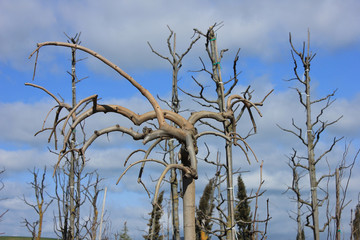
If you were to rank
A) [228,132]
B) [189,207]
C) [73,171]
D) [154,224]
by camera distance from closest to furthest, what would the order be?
[189,207] → [228,132] → [73,171] → [154,224]

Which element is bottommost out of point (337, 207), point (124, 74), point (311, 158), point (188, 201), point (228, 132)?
point (337, 207)

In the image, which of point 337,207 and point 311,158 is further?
point 311,158

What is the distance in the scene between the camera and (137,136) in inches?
137

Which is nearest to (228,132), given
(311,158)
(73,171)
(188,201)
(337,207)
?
(188,201)

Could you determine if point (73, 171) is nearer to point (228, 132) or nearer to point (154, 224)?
point (154, 224)

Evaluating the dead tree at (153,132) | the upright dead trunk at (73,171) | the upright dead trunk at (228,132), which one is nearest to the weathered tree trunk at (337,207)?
the dead tree at (153,132)

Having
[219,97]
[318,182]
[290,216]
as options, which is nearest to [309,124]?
[318,182]

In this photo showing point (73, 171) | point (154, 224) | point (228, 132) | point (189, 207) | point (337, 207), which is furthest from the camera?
point (154, 224)

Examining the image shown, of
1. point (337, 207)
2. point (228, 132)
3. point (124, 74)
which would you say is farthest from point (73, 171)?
point (337, 207)

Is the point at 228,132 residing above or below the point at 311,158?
below

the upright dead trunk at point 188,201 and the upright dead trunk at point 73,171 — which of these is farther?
the upright dead trunk at point 73,171

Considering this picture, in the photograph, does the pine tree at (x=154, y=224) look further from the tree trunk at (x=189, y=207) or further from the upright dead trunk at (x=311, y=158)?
the upright dead trunk at (x=311, y=158)

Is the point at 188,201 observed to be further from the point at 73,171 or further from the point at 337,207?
the point at 73,171

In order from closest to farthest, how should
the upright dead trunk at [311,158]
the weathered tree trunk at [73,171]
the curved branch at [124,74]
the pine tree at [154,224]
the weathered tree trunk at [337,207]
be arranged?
1. the weathered tree trunk at [337,207]
2. the curved branch at [124,74]
3. the pine tree at [154,224]
4. the weathered tree trunk at [73,171]
5. the upright dead trunk at [311,158]
